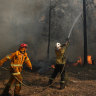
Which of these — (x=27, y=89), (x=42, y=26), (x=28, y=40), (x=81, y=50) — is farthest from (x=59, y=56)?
(x=42, y=26)

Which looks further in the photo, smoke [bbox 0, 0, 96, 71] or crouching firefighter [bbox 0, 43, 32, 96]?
smoke [bbox 0, 0, 96, 71]

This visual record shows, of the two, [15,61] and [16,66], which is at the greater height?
[15,61]

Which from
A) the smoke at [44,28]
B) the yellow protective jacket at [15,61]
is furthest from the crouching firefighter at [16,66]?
the smoke at [44,28]

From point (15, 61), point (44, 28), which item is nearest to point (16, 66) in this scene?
point (15, 61)

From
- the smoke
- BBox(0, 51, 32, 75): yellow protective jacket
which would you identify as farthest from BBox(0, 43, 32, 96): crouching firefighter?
the smoke

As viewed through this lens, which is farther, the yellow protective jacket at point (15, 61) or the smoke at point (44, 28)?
the smoke at point (44, 28)

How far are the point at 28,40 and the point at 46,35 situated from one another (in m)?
3.94

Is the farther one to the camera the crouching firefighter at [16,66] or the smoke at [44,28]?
the smoke at [44,28]

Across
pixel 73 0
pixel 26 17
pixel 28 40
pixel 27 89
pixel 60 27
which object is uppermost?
pixel 73 0

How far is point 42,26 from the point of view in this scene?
2858 cm

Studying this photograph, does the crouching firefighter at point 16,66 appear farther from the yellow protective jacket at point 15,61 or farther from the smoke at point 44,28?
the smoke at point 44,28

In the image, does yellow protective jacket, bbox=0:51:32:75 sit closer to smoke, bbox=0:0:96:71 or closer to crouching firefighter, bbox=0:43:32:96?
crouching firefighter, bbox=0:43:32:96

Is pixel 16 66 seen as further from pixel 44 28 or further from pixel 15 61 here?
pixel 44 28

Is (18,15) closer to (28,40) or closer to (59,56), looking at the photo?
(28,40)
